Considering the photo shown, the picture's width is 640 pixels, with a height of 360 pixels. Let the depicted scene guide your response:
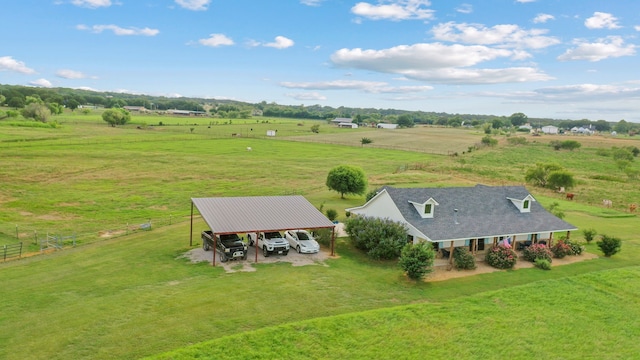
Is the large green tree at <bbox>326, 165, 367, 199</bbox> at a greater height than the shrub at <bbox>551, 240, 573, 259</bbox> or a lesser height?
greater

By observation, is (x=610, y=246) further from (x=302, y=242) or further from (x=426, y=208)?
(x=302, y=242)

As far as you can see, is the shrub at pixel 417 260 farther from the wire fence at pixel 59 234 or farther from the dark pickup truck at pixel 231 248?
the wire fence at pixel 59 234

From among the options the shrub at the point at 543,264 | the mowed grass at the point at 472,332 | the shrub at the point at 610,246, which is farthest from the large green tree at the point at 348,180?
the mowed grass at the point at 472,332

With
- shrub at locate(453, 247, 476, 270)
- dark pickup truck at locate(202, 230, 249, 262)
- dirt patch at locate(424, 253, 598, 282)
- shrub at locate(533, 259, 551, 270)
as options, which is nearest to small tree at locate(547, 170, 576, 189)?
dirt patch at locate(424, 253, 598, 282)

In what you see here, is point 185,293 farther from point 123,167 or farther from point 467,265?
point 123,167

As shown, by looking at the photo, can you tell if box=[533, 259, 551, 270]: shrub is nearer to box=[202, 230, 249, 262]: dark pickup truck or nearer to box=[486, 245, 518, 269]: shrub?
box=[486, 245, 518, 269]: shrub

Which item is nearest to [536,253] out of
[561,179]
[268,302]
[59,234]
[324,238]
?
[324,238]

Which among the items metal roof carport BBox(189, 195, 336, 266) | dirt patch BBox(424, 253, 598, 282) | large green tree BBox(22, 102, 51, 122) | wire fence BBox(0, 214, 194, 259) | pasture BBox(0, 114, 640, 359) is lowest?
wire fence BBox(0, 214, 194, 259)
